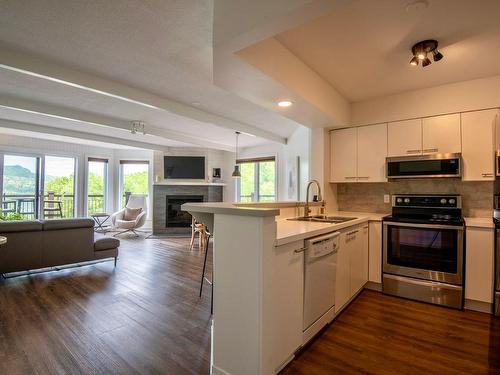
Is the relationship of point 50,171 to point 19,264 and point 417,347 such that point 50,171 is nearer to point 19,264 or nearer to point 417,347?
point 19,264

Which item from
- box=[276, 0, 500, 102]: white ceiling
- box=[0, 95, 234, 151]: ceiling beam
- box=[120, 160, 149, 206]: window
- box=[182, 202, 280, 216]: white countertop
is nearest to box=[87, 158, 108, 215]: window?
box=[120, 160, 149, 206]: window

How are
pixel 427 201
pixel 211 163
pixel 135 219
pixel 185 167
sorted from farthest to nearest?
pixel 211 163, pixel 185 167, pixel 135 219, pixel 427 201

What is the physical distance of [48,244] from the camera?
368 centimetres

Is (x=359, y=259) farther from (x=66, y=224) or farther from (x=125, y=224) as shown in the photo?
(x=125, y=224)

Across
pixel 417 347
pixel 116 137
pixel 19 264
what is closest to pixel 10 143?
pixel 116 137

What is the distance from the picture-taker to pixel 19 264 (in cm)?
349

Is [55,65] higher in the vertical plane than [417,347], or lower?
higher

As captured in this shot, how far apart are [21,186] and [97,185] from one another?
1.72 metres

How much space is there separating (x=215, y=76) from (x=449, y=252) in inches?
112

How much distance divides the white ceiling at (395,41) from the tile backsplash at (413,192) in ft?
3.88

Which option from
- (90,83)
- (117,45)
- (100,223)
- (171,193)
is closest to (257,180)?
(171,193)

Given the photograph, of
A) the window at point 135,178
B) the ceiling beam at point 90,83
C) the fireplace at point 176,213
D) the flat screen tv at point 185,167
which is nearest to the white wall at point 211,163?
the flat screen tv at point 185,167

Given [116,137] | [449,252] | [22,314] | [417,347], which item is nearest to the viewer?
[417,347]

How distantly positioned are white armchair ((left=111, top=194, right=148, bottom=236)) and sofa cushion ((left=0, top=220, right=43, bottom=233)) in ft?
11.2
